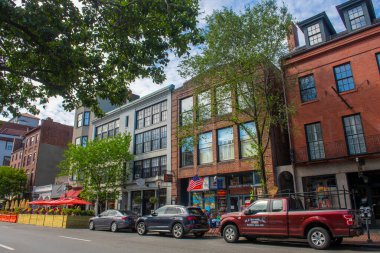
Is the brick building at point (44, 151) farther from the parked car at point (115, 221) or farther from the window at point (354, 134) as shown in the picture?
the window at point (354, 134)

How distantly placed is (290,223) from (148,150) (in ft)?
67.3

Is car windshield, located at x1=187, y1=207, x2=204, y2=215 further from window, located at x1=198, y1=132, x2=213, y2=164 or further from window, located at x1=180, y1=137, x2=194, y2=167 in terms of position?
window, located at x1=180, y1=137, x2=194, y2=167

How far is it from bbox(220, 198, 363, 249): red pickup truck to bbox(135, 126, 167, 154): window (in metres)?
16.5

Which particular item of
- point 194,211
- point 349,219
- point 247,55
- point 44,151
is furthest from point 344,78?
point 44,151

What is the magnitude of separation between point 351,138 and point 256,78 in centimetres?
665

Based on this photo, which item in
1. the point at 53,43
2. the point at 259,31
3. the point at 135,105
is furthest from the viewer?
the point at 135,105

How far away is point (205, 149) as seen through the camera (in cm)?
2550

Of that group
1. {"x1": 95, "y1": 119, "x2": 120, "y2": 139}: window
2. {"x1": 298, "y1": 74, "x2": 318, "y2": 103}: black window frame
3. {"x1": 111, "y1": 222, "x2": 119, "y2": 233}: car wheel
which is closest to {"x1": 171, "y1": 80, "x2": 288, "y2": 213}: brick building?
{"x1": 298, "y1": 74, "x2": 318, "y2": 103}: black window frame

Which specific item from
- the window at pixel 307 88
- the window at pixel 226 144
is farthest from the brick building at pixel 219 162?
the window at pixel 307 88

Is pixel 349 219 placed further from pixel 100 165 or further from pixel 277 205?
pixel 100 165

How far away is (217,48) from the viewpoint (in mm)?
17828

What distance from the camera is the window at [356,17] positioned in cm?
1938

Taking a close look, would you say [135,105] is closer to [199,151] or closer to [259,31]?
[199,151]

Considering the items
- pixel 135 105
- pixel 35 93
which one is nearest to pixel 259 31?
pixel 35 93
